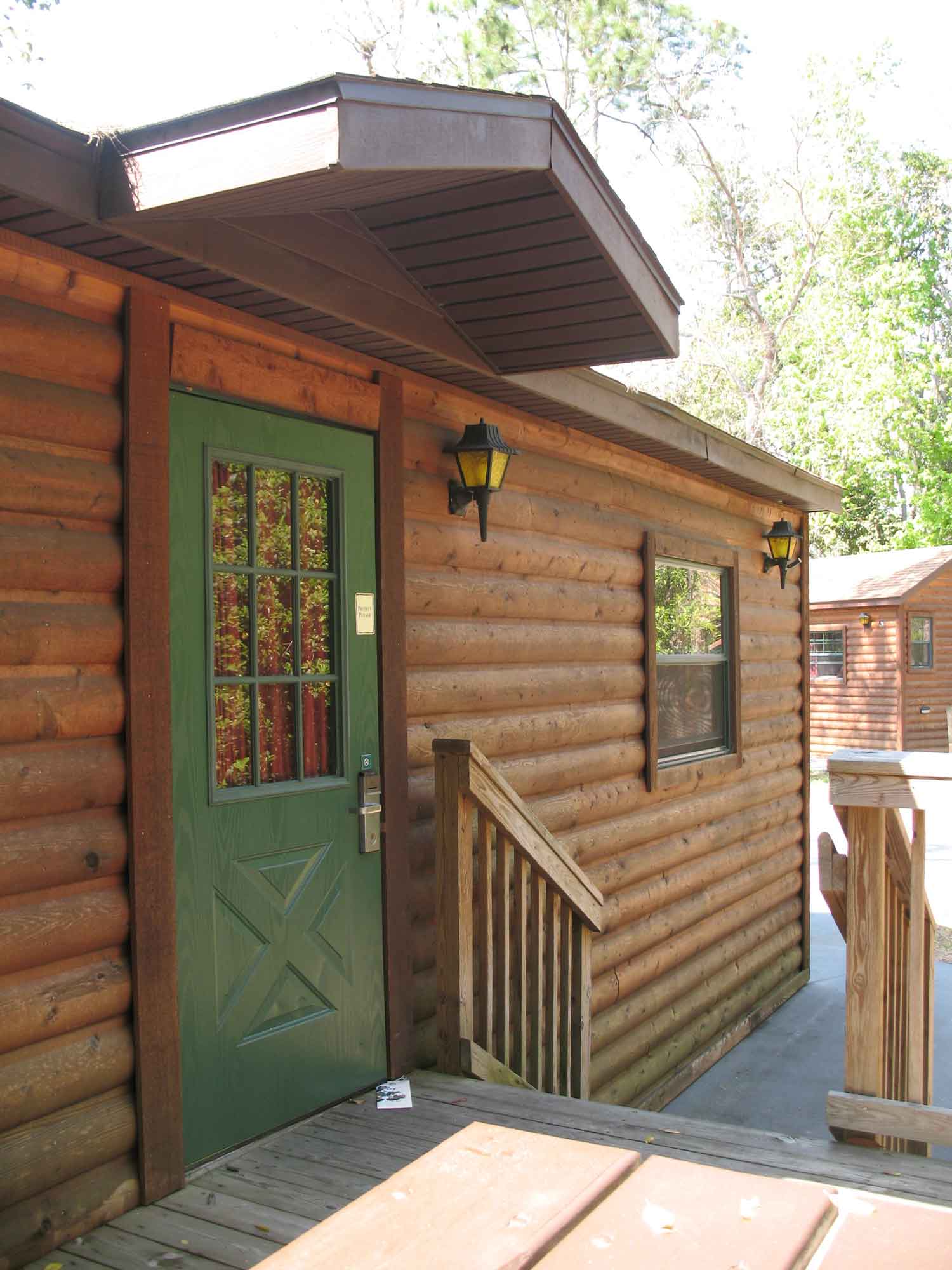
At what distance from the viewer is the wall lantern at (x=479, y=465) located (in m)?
4.30

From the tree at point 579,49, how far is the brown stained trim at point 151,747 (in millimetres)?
16027

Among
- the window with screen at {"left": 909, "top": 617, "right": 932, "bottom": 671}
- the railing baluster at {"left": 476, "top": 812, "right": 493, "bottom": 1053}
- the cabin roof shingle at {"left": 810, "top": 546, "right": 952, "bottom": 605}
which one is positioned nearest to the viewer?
the railing baluster at {"left": 476, "top": 812, "right": 493, "bottom": 1053}

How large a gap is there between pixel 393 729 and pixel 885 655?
1628 cm

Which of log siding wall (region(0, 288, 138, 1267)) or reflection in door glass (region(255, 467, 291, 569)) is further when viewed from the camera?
reflection in door glass (region(255, 467, 291, 569))

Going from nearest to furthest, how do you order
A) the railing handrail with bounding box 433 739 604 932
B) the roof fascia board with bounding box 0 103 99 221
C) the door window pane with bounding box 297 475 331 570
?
the roof fascia board with bounding box 0 103 99 221 < the door window pane with bounding box 297 475 331 570 < the railing handrail with bounding box 433 739 604 932

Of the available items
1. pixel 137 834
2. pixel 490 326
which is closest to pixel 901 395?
pixel 490 326

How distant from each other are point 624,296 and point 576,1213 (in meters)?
2.82

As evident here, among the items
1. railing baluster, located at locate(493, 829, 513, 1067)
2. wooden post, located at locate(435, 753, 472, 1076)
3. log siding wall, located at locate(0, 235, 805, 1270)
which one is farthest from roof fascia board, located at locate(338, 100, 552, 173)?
railing baluster, located at locate(493, 829, 513, 1067)

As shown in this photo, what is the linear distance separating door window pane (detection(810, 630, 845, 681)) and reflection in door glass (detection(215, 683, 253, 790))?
17.3 m

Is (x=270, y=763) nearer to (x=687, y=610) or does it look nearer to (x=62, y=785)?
(x=62, y=785)

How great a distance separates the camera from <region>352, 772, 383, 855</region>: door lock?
381 cm

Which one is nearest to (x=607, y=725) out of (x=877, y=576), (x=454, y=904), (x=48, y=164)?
(x=454, y=904)

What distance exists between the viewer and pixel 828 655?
1973 cm

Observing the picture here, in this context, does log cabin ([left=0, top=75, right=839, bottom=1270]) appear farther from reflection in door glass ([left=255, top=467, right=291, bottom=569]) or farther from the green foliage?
the green foliage
